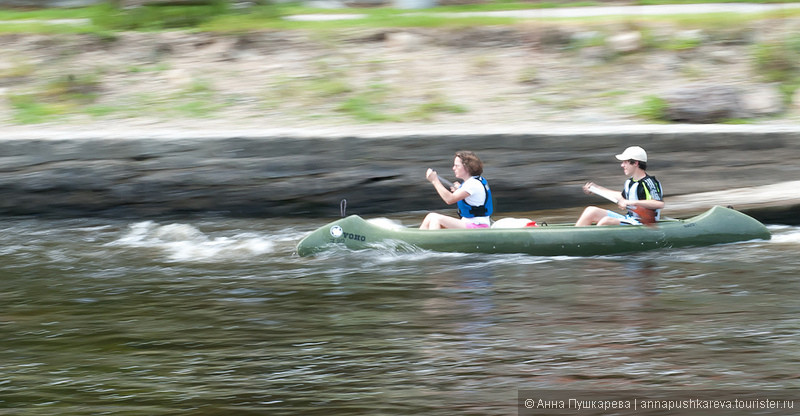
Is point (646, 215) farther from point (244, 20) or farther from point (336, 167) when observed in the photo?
point (244, 20)

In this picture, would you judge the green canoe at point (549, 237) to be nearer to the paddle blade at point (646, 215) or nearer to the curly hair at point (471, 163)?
the paddle blade at point (646, 215)

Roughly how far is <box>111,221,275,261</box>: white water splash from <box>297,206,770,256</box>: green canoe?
1011 mm

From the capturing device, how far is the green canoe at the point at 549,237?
8594 millimetres

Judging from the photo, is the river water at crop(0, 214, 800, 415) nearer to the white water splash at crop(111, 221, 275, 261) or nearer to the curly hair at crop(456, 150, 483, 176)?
the white water splash at crop(111, 221, 275, 261)

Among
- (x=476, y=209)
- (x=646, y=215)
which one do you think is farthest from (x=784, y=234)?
(x=476, y=209)

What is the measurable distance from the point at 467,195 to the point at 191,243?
9.87ft

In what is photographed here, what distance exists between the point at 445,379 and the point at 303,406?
792mm

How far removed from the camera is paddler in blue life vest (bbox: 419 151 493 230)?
28.3 feet

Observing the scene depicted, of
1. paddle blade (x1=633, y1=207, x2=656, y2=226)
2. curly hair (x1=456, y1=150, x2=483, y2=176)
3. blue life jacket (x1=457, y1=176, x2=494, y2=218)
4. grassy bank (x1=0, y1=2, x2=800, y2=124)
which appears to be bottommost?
paddle blade (x1=633, y1=207, x2=656, y2=226)

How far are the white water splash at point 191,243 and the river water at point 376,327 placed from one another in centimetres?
6

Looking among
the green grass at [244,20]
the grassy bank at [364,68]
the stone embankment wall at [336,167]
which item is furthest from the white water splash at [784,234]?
the green grass at [244,20]

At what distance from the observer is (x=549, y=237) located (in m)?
8.58

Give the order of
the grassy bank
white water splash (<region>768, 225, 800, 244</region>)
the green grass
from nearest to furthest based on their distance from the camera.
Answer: white water splash (<region>768, 225, 800, 244</region>), the grassy bank, the green grass

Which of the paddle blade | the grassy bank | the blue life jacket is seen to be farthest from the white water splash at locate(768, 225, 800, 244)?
the grassy bank
